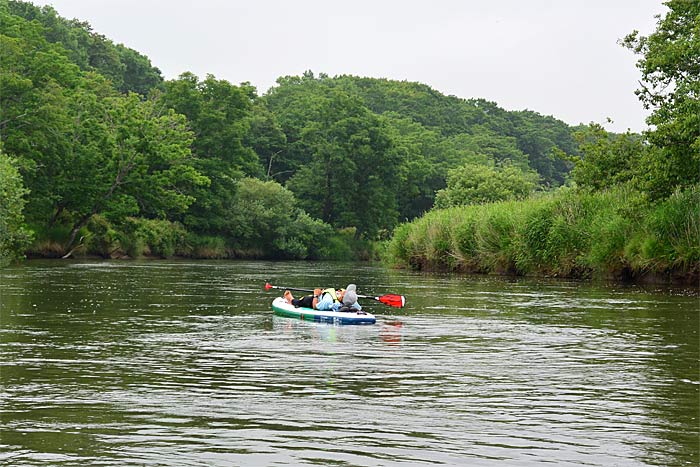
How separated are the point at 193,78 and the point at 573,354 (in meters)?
74.8

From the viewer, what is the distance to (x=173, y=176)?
7219 cm

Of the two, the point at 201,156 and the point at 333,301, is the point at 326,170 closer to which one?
the point at 201,156

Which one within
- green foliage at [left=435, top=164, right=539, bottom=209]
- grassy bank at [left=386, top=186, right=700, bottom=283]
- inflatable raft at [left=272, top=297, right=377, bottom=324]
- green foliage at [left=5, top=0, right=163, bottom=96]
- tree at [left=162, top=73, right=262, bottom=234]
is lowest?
inflatable raft at [left=272, top=297, right=377, bottom=324]

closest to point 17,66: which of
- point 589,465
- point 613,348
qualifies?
point 613,348

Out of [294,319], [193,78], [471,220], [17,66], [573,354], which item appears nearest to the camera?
[573,354]


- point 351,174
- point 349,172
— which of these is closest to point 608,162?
point 349,172

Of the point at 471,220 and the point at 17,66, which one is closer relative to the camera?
the point at 471,220

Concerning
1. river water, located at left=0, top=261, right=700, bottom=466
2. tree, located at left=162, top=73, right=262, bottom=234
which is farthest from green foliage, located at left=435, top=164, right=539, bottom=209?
river water, located at left=0, top=261, right=700, bottom=466

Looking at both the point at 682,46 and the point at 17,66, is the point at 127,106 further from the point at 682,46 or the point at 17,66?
the point at 682,46

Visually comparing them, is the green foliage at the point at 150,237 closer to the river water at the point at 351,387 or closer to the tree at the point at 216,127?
the tree at the point at 216,127

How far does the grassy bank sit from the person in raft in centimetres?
1301

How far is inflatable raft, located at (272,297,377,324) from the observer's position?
807 inches

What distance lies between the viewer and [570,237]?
119 ft

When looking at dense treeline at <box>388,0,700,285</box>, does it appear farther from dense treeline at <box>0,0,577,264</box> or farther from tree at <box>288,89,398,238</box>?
tree at <box>288,89,398,238</box>
